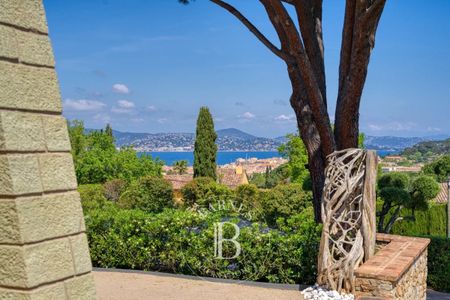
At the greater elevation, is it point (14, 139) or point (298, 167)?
point (14, 139)

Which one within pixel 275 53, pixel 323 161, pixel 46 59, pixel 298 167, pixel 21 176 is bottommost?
pixel 298 167

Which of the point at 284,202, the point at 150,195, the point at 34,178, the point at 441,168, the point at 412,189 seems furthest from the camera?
the point at 441,168

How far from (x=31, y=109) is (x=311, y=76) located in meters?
6.05

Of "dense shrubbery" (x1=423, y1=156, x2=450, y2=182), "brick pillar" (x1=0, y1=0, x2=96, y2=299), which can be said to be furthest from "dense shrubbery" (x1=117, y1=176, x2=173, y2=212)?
"dense shrubbery" (x1=423, y1=156, x2=450, y2=182)

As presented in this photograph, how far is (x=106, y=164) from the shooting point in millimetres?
23203

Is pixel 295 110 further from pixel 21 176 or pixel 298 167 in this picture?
pixel 298 167

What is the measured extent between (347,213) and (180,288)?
7.17 feet

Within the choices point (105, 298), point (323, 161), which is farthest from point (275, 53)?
point (105, 298)

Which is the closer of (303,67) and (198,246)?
(198,246)

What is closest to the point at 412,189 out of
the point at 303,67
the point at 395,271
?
the point at 303,67

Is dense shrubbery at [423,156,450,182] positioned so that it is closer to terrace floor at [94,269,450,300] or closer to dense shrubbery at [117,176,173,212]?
dense shrubbery at [117,176,173,212]

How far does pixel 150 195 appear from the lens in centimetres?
1311

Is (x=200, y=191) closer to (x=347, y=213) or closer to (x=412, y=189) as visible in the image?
(x=412, y=189)

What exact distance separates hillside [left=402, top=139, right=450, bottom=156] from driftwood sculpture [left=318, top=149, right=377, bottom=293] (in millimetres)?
66047
